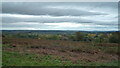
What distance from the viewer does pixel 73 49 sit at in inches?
434

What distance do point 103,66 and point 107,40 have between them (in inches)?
344

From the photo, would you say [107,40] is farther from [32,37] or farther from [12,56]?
[12,56]

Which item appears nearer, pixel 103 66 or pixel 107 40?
pixel 103 66

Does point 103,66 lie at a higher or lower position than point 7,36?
lower

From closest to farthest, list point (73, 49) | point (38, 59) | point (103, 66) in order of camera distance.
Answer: point (103, 66) < point (38, 59) < point (73, 49)

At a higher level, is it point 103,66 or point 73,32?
point 73,32

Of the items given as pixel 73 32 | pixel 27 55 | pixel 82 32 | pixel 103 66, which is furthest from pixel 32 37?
pixel 103 66

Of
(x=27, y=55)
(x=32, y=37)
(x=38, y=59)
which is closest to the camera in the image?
(x=38, y=59)

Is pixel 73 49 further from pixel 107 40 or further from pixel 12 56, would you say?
A: pixel 107 40

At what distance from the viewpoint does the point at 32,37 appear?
14367 millimetres

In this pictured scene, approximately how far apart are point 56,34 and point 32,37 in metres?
2.15

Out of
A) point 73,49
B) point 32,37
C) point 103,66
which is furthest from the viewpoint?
point 32,37

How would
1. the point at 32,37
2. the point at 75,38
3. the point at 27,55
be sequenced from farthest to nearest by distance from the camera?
the point at 75,38 < the point at 32,37 < the point at 27,55

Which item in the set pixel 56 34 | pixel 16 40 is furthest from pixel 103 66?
pixel 56 34
